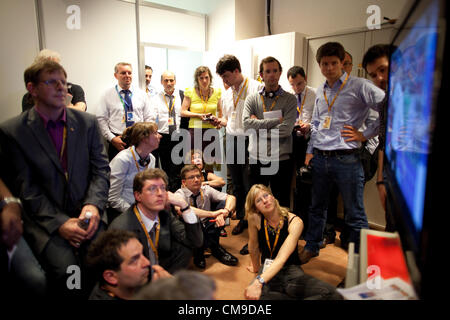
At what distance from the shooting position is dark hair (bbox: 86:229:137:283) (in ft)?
4.19

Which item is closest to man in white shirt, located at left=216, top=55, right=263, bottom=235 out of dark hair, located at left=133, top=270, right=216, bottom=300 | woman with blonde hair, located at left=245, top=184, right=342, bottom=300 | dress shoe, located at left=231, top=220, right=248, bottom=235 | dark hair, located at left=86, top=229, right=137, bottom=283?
dress shoe, located at left=231, top=220, right=248, bottom=235

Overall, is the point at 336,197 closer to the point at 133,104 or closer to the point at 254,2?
the point at 133,104

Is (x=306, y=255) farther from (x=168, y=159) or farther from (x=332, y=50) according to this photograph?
(x=168, y=159)

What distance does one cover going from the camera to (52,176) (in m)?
1.61

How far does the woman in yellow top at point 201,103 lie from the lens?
3504 millimetres

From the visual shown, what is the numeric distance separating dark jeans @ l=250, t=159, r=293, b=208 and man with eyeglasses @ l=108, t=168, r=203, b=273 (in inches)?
39.4

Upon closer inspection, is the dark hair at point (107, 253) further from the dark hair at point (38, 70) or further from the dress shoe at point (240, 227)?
the dress shoe at point (240, 227)

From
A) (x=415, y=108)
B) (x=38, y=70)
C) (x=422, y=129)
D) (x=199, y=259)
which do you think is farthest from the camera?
(x=199, y=259)

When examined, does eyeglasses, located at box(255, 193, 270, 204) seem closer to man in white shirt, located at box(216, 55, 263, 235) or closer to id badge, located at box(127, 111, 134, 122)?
man in white shirt, located at box(216, 55, 263, 235)

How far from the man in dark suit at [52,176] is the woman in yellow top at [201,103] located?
75.1 inches

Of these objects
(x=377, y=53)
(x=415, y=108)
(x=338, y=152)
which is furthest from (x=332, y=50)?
(x=415, y=108)

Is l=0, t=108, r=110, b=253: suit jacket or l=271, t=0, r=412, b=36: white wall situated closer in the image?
l=0, t=108, r=110, b=253: suit jacket

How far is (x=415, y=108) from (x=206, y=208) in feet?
6.78

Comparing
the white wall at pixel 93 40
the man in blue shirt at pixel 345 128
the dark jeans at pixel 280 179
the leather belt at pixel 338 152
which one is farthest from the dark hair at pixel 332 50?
the white wall at pixel 93 40
